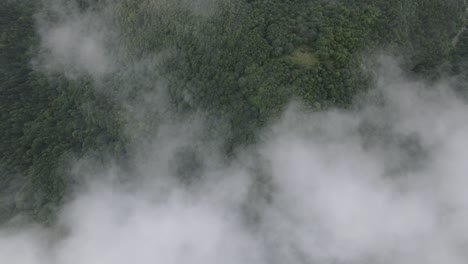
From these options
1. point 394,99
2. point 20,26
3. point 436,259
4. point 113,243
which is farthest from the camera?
point 20,26

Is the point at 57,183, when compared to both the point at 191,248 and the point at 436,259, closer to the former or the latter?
the point at 191,248

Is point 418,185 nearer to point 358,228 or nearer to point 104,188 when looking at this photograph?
point 358,228

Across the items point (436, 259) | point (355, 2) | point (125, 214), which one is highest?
point (355, 2)

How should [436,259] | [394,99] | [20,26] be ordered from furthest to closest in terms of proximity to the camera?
1. [20,26]
2. [394,99]
3. [436,259]

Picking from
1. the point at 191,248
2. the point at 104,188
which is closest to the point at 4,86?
the point at 104,188

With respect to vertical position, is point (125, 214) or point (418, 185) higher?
point (418, 185)

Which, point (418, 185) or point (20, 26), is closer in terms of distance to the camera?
point (418, 185)
